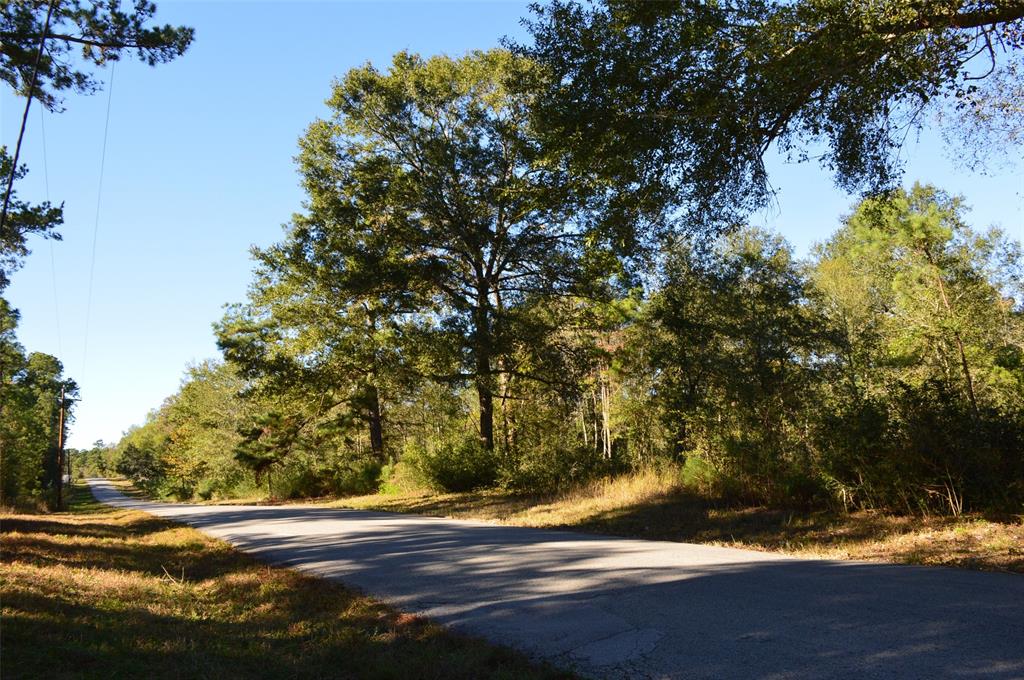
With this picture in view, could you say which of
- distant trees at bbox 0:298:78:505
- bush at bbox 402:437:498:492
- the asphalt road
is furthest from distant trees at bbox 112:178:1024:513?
distant trees at bbox 0:298:78:505

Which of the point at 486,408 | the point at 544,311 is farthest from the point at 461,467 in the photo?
the point at 544,311

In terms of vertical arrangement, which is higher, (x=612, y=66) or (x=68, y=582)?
(x=612, y=66)

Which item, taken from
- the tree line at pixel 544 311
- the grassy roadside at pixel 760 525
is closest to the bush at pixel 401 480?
the tree line at pixel 544 311

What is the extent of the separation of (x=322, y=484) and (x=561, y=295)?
18.8m

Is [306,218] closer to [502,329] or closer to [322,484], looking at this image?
[502,329]

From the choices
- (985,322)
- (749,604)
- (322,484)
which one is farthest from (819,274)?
(749,604)

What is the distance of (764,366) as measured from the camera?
16.2m

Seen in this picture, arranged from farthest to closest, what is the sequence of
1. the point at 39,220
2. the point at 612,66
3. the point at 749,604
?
A: the point at 39,220, the point at 612,66, the point at 749,604

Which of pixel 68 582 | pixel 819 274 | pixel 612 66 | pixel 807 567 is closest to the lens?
pixel 807 567

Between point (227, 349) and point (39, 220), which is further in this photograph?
point (227, 349)

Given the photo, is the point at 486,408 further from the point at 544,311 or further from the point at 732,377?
the point at 732,377

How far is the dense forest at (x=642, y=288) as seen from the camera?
9.24 meters

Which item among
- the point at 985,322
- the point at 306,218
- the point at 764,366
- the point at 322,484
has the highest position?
the point at 306,218

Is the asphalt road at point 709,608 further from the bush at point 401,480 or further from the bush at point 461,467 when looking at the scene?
the bush at point 401,480
